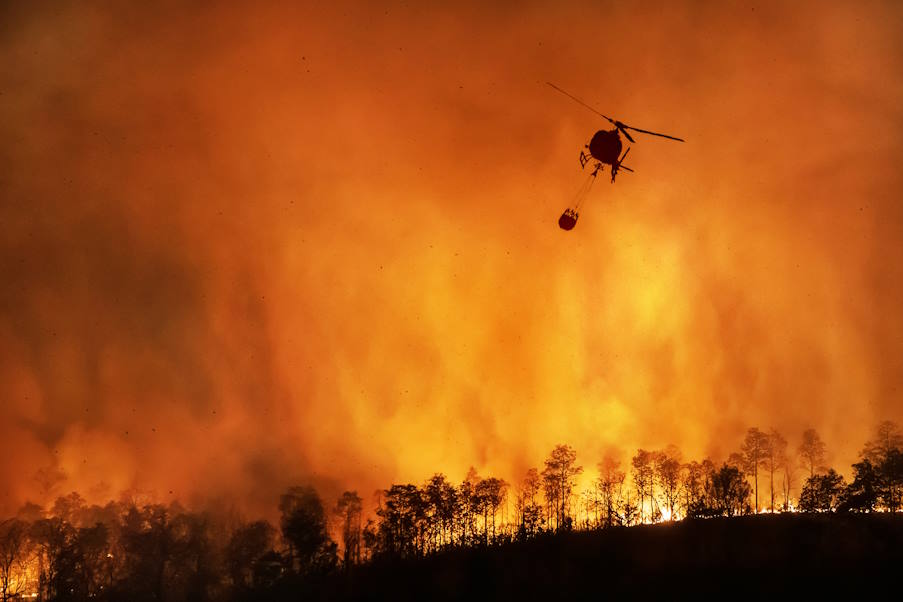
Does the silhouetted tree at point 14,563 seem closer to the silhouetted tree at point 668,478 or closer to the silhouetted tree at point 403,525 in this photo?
the silhouetted tree at point 403,525

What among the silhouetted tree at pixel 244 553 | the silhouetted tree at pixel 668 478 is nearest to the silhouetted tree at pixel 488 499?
the silhouetted tree at pixel 668 478

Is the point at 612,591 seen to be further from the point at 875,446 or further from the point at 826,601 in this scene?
the point at 875,446

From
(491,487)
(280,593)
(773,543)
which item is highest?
(491,487)

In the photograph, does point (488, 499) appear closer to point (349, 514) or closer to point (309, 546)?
point (309, 546)

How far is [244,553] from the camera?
114m

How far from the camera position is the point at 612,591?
65.1 metres

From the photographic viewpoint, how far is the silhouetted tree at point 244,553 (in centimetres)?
10547

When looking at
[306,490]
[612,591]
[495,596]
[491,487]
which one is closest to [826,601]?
[612,591]

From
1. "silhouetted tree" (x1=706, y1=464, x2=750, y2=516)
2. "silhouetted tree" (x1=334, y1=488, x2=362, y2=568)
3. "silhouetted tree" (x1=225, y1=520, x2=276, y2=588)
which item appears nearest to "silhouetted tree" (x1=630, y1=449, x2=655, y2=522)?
"silhouetted tree" (x1=706, y1=464, x2=750, y2=516)

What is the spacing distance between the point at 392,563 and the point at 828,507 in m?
58.9

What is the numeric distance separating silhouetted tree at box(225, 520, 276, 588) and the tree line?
0.28m

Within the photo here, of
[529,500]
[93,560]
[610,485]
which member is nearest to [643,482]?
[610,485]

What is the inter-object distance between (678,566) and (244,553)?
242ft

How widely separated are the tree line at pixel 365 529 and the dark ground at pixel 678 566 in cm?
941
